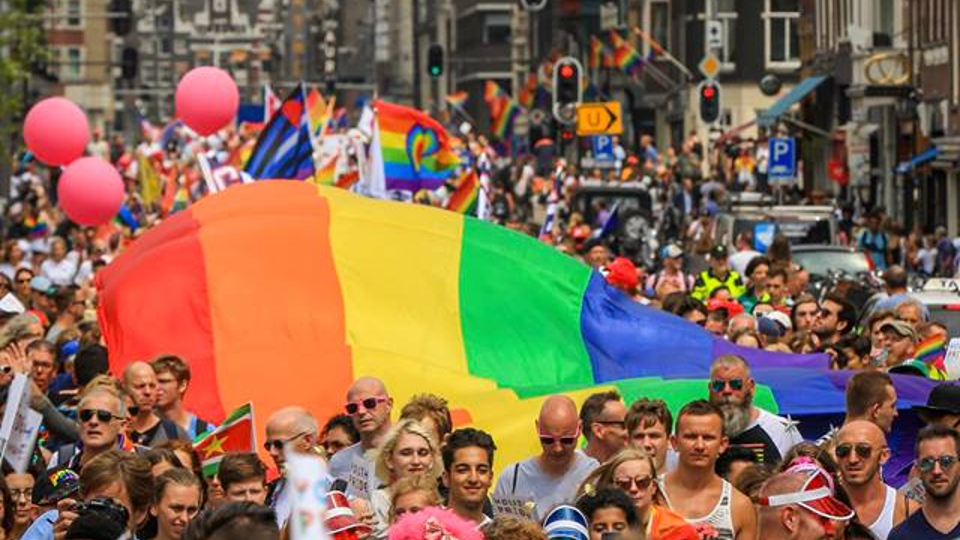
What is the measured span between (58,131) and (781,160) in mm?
17006

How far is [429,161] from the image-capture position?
33.7m

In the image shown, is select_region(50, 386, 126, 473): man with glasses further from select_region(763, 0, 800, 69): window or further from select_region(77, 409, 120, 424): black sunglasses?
select_region(763, 0, 800, 69): window

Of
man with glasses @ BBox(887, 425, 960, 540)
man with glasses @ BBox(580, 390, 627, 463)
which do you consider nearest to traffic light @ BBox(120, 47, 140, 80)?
man with glasses @ BBox(580, 390, 627, 463)

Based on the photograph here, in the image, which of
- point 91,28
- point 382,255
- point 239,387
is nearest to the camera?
point 239,387

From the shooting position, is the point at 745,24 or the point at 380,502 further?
the point at 745,24

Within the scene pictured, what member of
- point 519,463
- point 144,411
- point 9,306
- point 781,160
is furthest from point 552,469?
point 781,160

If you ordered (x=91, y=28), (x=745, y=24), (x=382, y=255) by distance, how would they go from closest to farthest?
(x=382, y=255) < (x=745, y=24) < (x=91, y=28)

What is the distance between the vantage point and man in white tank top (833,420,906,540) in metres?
11.0

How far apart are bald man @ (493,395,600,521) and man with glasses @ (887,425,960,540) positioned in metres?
1.86

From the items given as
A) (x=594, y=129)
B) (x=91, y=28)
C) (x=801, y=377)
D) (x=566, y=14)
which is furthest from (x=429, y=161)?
(x=91, y=28)

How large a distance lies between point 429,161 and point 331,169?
6.81 feet

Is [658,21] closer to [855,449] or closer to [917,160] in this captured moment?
[917,160]

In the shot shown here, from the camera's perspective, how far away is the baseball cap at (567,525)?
925 cm

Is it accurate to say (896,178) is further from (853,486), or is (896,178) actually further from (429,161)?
(853,486)
